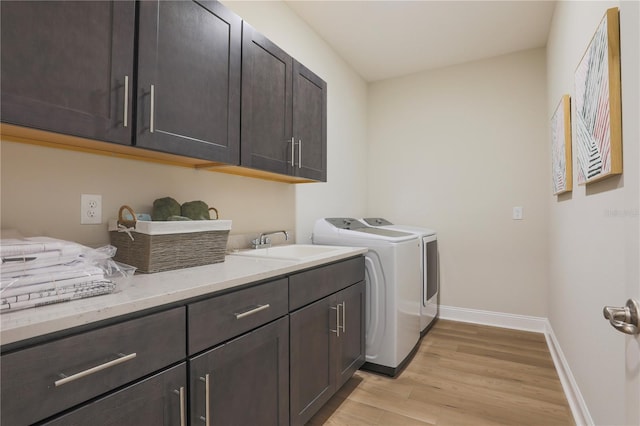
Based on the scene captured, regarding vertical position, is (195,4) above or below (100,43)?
above

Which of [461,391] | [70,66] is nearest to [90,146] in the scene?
[70,66]

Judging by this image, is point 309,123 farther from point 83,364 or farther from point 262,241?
point 83,364

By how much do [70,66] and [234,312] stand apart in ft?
3.01

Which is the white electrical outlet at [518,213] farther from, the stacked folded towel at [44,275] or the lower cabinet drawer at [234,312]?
the stacked folded towel at [44,275]

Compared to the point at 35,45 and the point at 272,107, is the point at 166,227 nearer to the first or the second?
the point at 35,45

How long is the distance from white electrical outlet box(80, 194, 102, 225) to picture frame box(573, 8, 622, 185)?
6.34ft

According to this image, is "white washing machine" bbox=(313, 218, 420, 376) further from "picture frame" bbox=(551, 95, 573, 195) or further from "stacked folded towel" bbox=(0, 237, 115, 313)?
"stacked folded towel" bbox=(0, 237, 115, 313)

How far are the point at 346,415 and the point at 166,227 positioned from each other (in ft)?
4.64

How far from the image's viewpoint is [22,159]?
1146 millimetres

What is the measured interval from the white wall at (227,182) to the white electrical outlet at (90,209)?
17 mm

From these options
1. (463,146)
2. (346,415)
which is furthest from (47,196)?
(463,146)

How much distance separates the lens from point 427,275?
9.58 feet

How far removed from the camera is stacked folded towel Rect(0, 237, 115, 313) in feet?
2.54

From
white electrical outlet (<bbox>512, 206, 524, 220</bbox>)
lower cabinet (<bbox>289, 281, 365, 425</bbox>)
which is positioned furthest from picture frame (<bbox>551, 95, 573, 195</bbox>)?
lower cabinet (<bbox>289, 281, 365, 425</bbox>)
